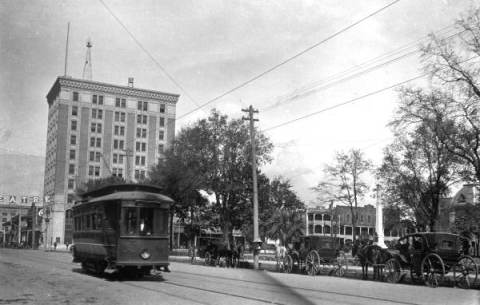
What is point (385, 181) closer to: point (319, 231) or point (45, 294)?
point (45, 294)

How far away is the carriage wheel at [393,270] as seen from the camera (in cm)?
1967

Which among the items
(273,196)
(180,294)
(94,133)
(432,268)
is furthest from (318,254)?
(94,133)

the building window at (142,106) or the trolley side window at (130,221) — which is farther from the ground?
the building window at (142,106)

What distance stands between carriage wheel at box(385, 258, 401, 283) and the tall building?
75.7m

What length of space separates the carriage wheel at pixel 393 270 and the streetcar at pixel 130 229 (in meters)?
8.41

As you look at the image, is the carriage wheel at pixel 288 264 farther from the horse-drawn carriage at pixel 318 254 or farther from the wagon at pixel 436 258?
the wagon at pixel 436 258

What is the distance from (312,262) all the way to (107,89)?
84.8 m

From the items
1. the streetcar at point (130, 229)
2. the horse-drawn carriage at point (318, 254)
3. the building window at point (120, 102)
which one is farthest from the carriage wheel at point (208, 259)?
the building window at point (120, 102)

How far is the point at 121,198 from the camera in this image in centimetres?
1747

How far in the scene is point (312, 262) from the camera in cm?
2409

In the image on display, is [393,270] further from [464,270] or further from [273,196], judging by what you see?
[273,196]

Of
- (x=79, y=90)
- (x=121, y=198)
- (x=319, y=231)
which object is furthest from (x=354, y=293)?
(x=319, y=231)

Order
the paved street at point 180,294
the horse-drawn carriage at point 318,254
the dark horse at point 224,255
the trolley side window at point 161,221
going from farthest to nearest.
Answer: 1. the dark horse at point 224,255
2. the horse-drawn carriage at point 318,254
3. the trolley side window at point 161,221
4. the paved street at point 180,294

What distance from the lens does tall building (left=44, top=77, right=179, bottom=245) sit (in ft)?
314
